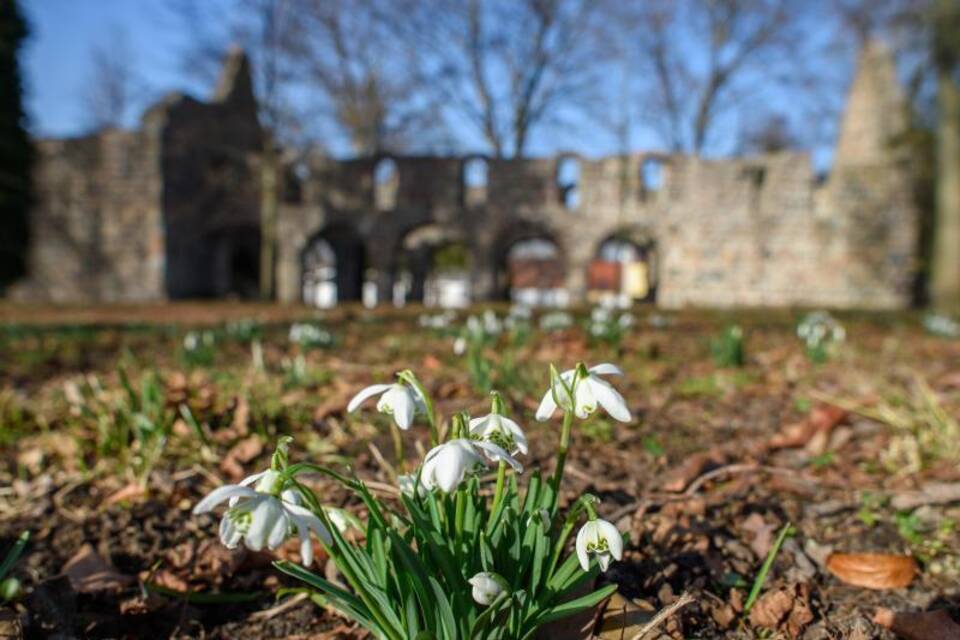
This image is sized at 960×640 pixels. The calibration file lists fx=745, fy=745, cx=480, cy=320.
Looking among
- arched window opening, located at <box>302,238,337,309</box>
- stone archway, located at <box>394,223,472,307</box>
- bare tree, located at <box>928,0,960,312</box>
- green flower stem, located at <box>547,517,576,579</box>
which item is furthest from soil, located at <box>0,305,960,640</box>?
arched window opening, located at <box>302,238,337,309</box>

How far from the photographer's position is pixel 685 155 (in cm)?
1997

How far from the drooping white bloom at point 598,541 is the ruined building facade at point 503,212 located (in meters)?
19.0

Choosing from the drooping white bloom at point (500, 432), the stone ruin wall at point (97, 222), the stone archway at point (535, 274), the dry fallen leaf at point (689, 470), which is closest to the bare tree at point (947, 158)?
the stone archway at point (535, 274)

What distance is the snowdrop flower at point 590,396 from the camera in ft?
3.96

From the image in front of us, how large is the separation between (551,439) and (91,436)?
5.80 feet

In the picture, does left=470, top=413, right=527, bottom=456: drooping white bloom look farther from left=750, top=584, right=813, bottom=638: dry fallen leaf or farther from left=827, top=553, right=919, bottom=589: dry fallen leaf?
left=827, top=553, right=919, bottom=589: dry fallen leaf

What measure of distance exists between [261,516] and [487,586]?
377 millimetres

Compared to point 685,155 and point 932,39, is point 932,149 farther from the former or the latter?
point 685,155

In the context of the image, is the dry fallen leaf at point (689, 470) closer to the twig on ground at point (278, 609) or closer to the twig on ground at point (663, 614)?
the twig on ground at point (663, 614)

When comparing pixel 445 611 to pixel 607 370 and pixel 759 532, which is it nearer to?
pixel 607 370

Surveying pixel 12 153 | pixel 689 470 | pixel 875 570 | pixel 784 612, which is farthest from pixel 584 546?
pixel 12 153

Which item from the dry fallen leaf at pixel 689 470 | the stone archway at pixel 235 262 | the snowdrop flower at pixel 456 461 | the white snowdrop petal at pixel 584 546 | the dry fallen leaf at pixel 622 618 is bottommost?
the dry fallen leaf at pixel 622 618

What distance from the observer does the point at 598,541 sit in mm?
1258

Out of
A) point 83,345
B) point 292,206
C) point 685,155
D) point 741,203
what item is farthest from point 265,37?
point 83,345
